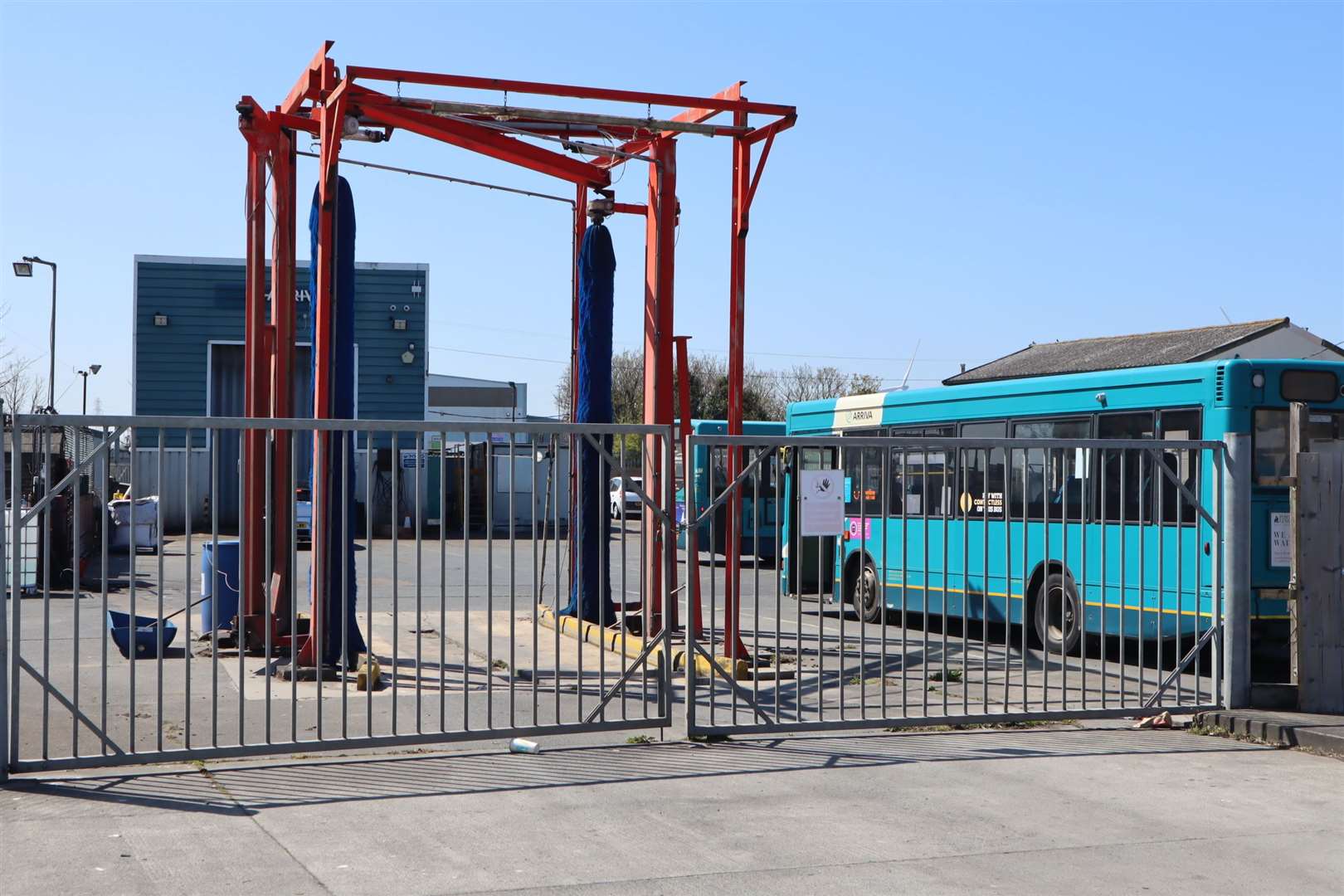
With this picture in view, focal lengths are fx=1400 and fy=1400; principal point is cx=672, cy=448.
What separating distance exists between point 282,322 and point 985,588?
687 centimetres

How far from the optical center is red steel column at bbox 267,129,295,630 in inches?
500

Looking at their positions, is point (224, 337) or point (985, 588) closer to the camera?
point (985, 588)

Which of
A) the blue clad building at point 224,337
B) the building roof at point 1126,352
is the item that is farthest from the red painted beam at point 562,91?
the blue clad building at point 224,337

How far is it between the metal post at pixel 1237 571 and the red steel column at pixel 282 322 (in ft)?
25.5

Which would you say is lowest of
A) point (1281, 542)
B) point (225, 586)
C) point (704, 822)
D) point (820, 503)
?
point (704, 822)

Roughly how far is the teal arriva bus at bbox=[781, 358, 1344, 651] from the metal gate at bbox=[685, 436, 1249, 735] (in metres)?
0.05

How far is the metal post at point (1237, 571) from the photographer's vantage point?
997cm

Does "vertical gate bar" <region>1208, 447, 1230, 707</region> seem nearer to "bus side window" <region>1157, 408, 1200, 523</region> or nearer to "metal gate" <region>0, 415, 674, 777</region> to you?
"bus side window" <region>1157, 408, 1200, 523</region>

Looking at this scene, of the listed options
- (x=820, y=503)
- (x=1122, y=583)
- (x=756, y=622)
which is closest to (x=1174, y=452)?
(x=1122, y=583)

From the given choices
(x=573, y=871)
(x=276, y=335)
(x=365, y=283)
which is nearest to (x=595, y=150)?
(x=276, y=335)

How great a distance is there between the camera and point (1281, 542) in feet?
33.7

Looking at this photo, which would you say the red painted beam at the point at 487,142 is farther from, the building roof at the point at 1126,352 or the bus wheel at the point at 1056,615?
the building roof at the point at 1126,352

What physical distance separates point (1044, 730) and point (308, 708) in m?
5.28

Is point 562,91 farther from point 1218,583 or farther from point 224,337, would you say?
point 224,337
